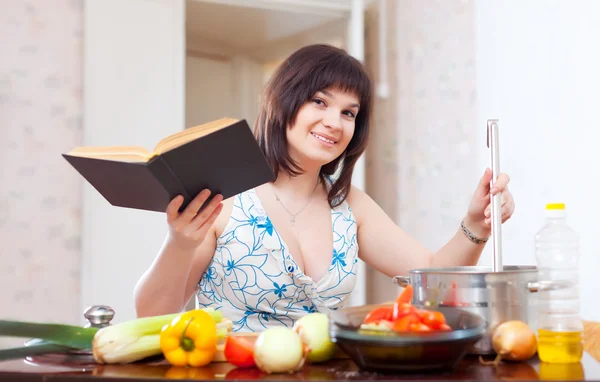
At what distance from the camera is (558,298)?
98 cm

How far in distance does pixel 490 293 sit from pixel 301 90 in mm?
847

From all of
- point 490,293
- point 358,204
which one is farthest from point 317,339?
point 358,204

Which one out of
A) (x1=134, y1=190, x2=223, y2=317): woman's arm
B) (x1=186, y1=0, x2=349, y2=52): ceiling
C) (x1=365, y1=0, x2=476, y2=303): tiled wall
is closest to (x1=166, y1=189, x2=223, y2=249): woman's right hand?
(x1=134, y1=190, x2=223, y2=317): woman's arm

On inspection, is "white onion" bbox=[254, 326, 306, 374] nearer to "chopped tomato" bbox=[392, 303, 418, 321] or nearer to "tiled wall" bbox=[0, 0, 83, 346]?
"chopped tomato" bbox=[392, 303, 418, 321]

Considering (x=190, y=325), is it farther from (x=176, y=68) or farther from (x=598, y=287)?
(x=176, y=68)

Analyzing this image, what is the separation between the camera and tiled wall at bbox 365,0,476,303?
319cm

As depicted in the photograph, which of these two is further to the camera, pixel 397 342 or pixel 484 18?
pixel 484 18

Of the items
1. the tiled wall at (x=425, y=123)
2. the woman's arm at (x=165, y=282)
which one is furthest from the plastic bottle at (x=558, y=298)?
the tiled wall at (x=425, y=123)

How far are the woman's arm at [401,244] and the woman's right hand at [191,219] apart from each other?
625 mm

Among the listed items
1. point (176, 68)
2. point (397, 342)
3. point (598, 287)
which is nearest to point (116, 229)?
point (176, 68)

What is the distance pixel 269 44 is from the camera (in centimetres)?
484

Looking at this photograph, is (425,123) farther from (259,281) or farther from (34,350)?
(34,350)

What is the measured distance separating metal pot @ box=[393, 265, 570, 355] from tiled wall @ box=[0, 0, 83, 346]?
2736 millimetres

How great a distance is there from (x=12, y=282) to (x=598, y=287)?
104 inches
